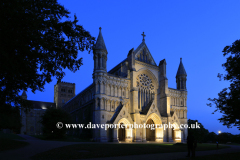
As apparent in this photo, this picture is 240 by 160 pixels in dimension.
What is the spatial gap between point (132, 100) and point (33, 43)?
34.2 meters

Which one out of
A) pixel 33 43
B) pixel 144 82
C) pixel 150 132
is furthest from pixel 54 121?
pixel 33 43

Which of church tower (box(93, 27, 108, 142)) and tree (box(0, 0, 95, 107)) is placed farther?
church tower (box(93, 27, 108, 142))

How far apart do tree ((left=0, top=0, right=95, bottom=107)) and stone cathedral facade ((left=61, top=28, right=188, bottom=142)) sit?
83.5 ft

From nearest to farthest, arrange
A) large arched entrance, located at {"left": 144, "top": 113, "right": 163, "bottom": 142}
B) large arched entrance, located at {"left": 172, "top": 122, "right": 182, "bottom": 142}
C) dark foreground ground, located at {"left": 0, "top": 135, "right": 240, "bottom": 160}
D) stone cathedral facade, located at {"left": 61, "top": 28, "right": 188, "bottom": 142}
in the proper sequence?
1. dark foreground ground, located at {"left": 0, "top": 135, "right": 240, "bottom": 160}
2. stone cathedral facade, located at {"left": 61, "top": 28, "right": 188, "bottom": 142}
3. large arched entrance, located at {"left": 144, "top": 113, "right": 163, "bottom": 142}
4. large arched entrance, located at {"left": 172, "top": 122, "right": 182, "bottom": 142}

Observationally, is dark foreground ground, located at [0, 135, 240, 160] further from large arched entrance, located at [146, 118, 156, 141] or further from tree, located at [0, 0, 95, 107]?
large arched entrance, located at [146, 118, 156, 141]

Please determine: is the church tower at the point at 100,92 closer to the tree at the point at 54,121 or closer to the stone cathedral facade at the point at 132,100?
the stone cathedral facade at the point at 132,100

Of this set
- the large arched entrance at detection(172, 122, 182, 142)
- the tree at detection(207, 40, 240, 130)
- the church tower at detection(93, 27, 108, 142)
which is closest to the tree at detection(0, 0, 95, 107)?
the tree at detection(207, 40, 240, 130)

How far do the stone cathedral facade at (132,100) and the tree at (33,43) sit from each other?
25.4 m

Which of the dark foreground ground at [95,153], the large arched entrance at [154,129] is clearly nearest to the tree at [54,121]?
the dark foreground ground at [95,153]

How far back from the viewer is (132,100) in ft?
151

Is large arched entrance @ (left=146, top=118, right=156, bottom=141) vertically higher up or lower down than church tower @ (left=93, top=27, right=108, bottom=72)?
lower down

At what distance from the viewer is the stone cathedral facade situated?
1655 inches

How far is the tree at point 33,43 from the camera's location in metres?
12.2

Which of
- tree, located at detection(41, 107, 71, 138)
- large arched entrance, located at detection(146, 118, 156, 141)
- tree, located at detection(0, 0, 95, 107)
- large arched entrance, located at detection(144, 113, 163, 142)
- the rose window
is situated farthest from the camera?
the rose window
